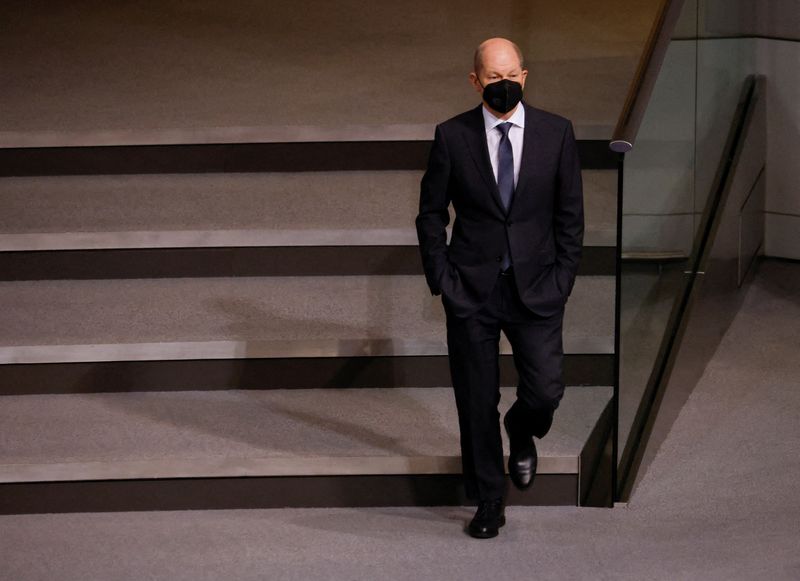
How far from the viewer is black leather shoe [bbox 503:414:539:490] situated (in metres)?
3.87

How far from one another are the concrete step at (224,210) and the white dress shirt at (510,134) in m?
1.31

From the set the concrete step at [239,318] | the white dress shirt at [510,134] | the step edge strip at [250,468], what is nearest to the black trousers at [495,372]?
the step edge strip at [250,468]

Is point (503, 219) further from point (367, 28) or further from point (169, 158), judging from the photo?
point (367, 28)

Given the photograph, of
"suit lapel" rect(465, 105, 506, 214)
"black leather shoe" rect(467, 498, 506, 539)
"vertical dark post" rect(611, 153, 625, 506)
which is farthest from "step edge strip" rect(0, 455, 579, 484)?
"suit lapel" rect(465, 105, 506, 214)

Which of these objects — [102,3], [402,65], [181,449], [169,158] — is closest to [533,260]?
[181,449]

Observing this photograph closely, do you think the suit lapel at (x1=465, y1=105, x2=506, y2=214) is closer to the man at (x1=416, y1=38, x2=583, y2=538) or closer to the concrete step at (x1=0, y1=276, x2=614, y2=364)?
the man at (x1=416, y1=38, x2=583, y2=538)

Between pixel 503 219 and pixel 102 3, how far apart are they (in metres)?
4.97

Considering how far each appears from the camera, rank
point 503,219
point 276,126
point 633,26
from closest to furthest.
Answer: point 503,219 → point 276,126 → point 633,26

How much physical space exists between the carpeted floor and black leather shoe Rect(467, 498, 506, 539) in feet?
0.09

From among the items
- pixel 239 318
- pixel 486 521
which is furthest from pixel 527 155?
pixel 239 318

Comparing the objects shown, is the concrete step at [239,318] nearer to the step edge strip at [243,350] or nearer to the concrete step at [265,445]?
the step edge strip at [243,350]

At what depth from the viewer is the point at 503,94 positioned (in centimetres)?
342

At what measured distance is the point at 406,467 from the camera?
4.05 metres

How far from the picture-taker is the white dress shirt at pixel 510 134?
140 inches
